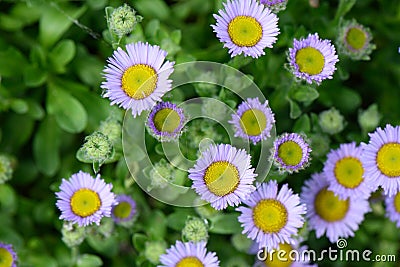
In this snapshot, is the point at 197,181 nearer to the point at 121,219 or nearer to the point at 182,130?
the point at 182,130

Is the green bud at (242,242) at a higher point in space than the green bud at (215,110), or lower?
lower

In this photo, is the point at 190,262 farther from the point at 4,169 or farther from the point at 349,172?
the point at 4,169

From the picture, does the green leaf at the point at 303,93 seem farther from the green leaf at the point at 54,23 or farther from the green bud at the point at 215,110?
the green leaf at the point at 54,23

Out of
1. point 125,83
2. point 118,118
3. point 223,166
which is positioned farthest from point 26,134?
point 223,166

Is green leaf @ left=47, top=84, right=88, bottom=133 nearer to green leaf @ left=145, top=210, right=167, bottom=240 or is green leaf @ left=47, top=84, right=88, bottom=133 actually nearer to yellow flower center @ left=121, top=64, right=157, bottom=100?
green leaf @ left=145, top=210, right=167, bottom=240

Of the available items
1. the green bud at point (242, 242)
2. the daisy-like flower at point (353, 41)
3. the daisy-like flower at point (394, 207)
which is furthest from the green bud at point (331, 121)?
the green bud at point (242, 242)

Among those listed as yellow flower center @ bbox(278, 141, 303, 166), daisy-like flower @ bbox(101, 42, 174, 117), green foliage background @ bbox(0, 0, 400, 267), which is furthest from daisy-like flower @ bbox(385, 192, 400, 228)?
daisy-like flower @ bbox(101, 42, 174, 117)
